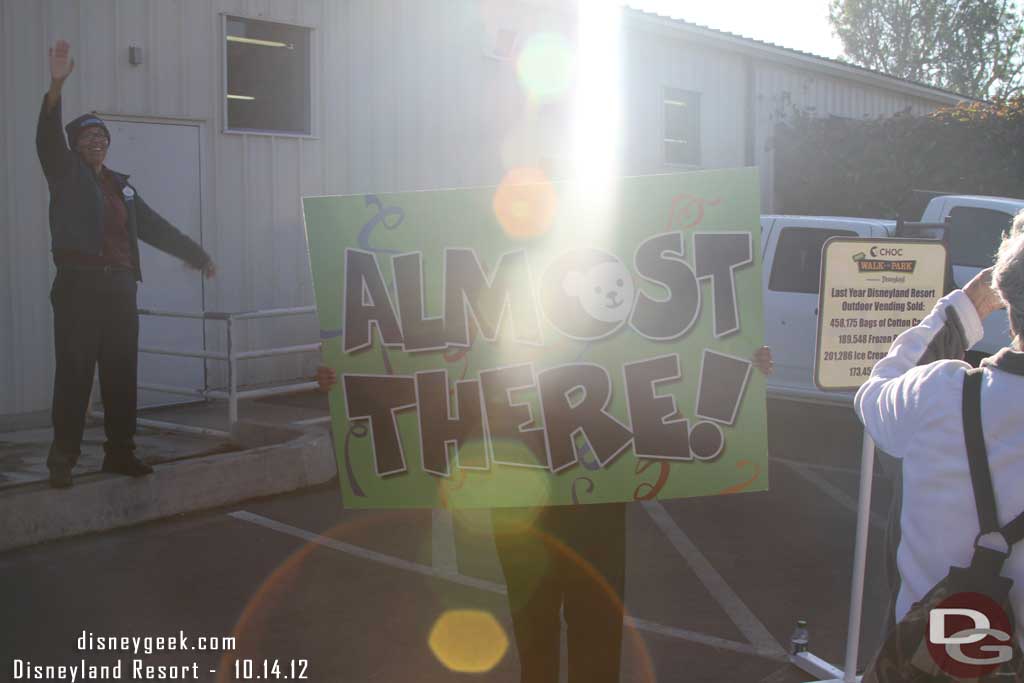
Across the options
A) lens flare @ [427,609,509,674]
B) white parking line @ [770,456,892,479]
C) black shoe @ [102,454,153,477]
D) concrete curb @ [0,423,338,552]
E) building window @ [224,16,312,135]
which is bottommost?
lens flare @ [427,609,509,674]

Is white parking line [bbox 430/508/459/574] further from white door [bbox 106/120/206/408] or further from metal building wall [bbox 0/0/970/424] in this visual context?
metal building wall [bbox 0/0/970/424]

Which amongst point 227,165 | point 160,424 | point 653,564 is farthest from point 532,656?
point 227,165

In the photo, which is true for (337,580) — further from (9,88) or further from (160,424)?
(9,88)

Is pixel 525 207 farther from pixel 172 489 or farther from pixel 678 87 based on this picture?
pixel 678 87

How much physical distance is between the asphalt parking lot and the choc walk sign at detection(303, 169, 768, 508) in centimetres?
139

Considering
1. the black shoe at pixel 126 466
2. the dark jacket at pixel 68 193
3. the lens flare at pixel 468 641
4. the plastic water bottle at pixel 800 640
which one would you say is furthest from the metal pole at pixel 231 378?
the plastic water bottle at pixel 800 640

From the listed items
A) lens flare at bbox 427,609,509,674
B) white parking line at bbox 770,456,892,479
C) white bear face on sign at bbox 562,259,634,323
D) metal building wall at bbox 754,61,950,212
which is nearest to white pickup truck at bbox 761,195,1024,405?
white parking line at bbox 770,456,892,479

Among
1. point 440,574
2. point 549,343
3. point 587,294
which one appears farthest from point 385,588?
point 587,294

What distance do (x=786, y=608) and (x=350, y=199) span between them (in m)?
3.26

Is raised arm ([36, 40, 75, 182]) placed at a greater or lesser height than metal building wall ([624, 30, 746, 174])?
lesser

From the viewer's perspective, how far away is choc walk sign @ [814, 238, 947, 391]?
4434 mm

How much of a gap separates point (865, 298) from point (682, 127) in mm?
14455

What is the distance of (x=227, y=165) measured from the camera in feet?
38.4

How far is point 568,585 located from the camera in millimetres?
3648
